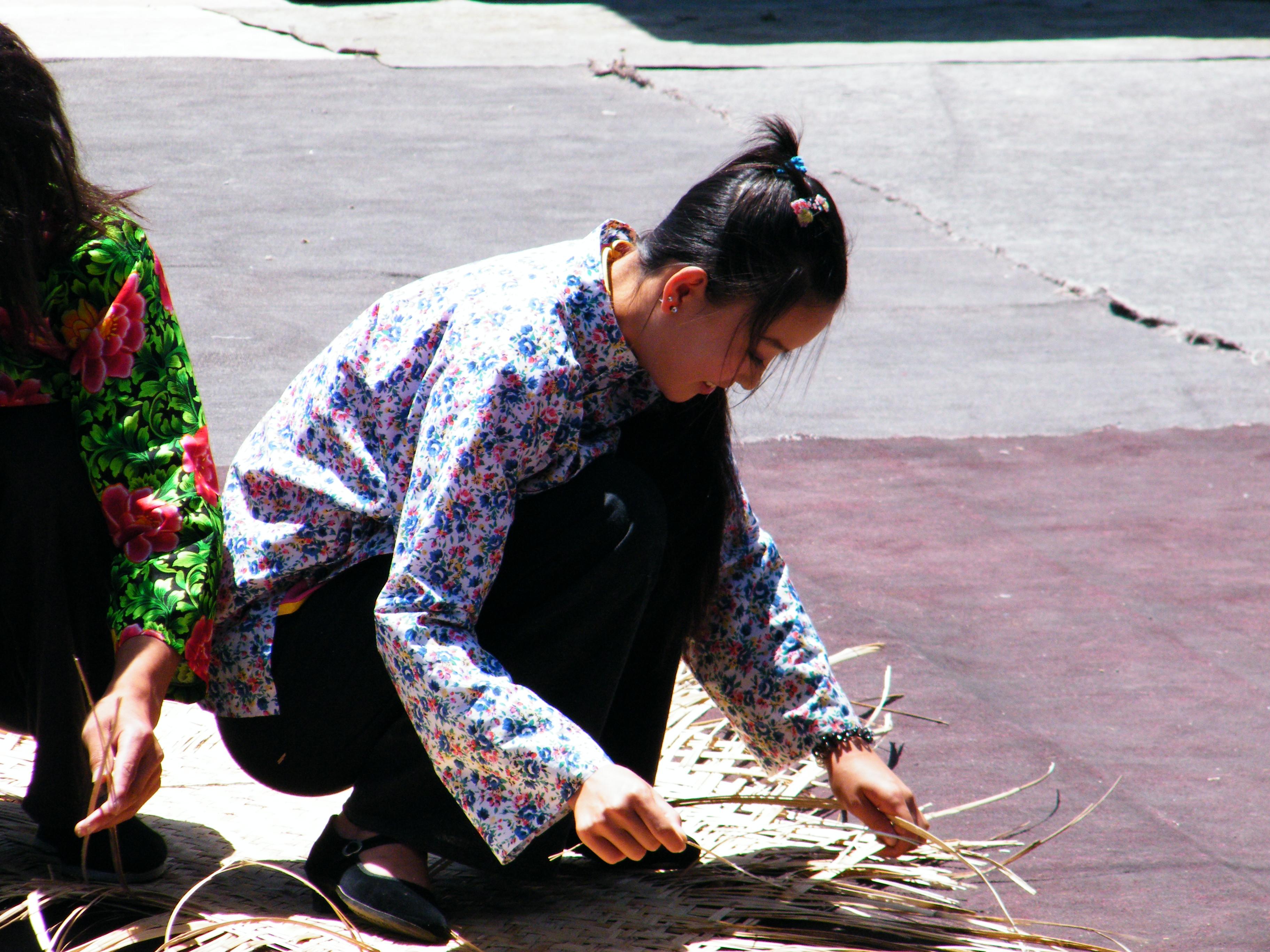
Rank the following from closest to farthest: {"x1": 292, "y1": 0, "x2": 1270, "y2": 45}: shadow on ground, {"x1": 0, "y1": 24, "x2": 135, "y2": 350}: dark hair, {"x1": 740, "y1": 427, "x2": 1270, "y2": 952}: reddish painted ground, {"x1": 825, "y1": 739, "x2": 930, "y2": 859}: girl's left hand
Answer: {"x1": 0, "y1": 24, "x2": 135, "y2": 350}: dark hair
{"x1": 825, "y1": 739, "x2": 930, "y2": 859}: girl's left hand
{"x1": 740, "y1": 427, "x2": 1270, "y2": 952}: reddish painted ground
{"x1": 292, "y1": 0, "x2": 1270, "y2": 45}: shadow on ground

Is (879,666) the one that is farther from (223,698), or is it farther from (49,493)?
(49,493)

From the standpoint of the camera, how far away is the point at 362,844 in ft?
4.85

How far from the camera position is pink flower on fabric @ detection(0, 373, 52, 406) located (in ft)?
4.66

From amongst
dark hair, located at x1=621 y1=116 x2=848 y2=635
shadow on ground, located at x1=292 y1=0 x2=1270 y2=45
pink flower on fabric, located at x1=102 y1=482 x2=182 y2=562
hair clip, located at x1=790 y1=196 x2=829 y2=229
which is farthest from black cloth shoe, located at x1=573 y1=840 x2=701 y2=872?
shadow on ground, located at x1=292 y1=0 x2=1270 y2=45

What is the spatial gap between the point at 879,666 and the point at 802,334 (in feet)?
3.13

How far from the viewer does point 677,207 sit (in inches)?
59.3

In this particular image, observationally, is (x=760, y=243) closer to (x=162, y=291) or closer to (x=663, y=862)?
(x=162, y=291)

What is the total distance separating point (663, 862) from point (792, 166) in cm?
79

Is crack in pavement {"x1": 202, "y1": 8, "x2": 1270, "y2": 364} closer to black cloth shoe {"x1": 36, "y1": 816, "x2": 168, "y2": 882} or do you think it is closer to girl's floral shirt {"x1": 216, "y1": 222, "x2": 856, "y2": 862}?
girl's floral shirt {"x1": 216, "y1": 222, "x2": 856, "y2": 862}

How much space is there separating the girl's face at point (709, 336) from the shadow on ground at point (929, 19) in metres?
7.08

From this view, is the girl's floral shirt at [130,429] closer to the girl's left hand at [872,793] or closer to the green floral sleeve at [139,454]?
the green floral sleeve at [139,454]

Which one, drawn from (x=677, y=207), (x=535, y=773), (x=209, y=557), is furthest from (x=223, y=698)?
(x=677, y=207)

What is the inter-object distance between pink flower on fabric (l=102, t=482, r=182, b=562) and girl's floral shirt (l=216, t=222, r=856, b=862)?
0.11 m

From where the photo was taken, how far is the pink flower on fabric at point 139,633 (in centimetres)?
138
